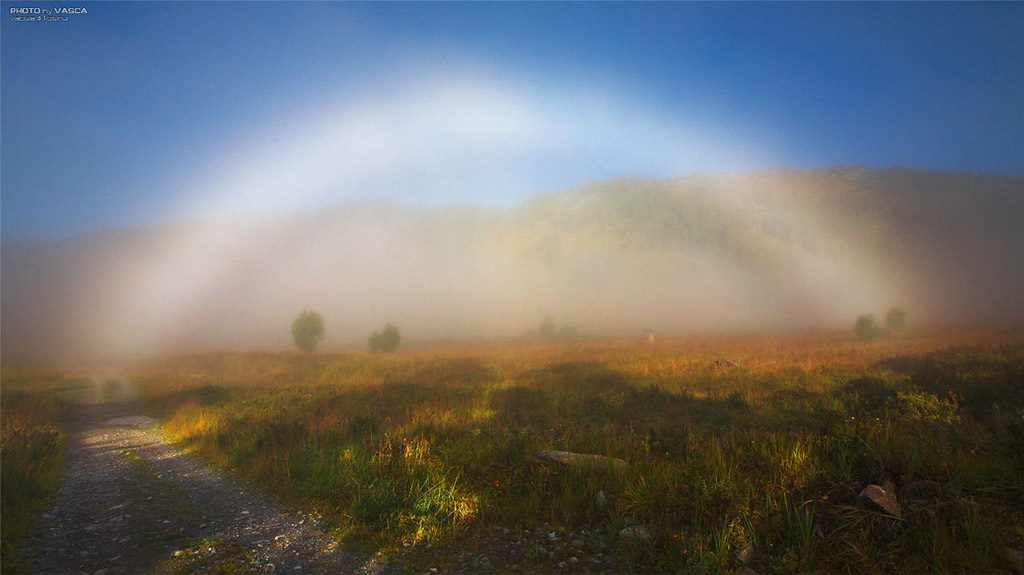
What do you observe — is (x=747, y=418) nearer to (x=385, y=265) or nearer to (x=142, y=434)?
Answer: (x=142, y=434)

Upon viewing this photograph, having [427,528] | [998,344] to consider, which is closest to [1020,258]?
[998,344]

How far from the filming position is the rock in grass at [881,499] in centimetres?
508

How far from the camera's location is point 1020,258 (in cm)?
9788

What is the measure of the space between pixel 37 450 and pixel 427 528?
10.4m

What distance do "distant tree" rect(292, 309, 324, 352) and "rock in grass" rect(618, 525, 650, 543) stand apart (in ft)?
140

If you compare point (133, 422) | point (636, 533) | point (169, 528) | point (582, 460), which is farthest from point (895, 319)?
point (133, 422)

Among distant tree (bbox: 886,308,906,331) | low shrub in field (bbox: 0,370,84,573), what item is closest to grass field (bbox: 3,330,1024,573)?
low shrub in field (bbox: 0,370,84,573)

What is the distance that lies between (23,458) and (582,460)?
11.3m

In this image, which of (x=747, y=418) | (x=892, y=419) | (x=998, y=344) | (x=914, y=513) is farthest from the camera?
(x=998, y=344)

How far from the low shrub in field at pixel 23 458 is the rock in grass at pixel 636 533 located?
7.27m

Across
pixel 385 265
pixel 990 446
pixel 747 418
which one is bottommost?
pixel 747 418

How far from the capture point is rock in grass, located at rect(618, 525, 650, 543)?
214 inches

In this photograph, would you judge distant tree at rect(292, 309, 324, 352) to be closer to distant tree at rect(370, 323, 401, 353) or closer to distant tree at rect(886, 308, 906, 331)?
distant tree at rect(370, 323, 401, 353)

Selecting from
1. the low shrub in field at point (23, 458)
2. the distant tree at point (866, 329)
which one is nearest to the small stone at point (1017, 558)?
the low shrub in field at point (23, 458)
